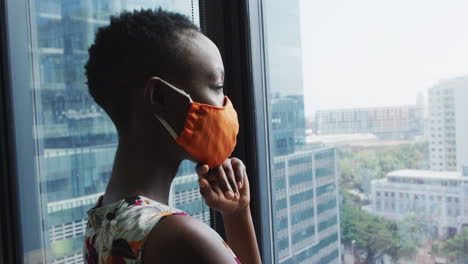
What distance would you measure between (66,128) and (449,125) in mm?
1292

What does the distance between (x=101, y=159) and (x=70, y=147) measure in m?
0.13

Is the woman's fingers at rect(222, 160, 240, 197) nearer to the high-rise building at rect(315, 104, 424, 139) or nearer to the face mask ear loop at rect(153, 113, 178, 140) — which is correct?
the face mask ear loop at rect(153, 113, 178, 140)

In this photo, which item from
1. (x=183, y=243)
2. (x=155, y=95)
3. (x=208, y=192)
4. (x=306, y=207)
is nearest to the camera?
(x=183, y=243)

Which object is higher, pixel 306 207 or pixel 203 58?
pixel 203 58

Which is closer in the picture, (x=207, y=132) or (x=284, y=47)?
(x=207, y=132)

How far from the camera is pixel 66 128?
1610 mm

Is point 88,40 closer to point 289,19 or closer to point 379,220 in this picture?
point 289,19

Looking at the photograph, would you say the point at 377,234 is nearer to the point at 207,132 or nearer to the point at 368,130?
the point at 368,130

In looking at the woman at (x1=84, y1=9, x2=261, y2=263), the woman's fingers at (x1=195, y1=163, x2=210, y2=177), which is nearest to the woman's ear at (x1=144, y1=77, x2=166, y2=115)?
the woman at (x1=84, y1=9, x2=261, y2=263)

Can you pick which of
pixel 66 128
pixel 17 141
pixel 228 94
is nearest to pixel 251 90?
pixel 228 94

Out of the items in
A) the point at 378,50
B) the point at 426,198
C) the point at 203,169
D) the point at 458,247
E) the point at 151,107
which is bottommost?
the point at 458,247

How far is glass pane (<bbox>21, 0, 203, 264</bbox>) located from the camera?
159 cm

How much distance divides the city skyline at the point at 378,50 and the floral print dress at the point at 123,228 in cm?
56

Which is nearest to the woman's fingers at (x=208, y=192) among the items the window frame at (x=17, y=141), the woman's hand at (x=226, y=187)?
the woman's hand at (x=226, y=187)
